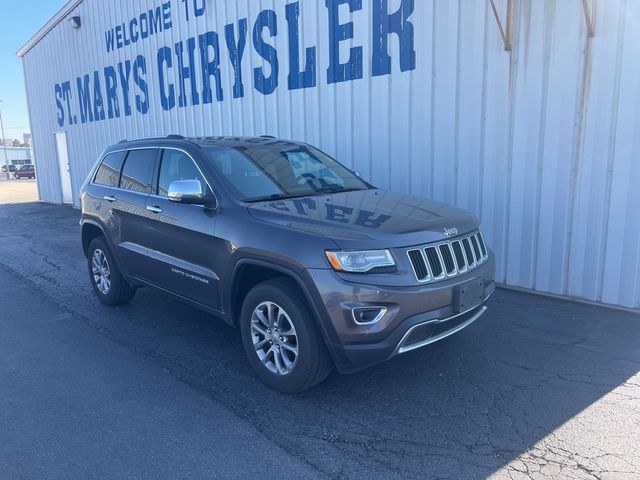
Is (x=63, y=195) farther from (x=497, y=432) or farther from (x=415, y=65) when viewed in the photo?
(x=497, y=432)

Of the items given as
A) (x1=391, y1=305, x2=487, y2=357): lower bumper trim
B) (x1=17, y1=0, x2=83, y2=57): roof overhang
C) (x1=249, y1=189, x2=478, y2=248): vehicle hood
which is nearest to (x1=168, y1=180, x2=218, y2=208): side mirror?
(x1=249, y1=189, x2=478, y2=248): vehicle hood

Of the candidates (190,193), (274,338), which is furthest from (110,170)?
(274,338)

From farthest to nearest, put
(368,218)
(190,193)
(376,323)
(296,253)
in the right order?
1. (190,193)
2. (368,218)
3. (296,253)
4. (376,323)

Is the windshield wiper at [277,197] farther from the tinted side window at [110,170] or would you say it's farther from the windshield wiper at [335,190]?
the tinted side window at [110,170]

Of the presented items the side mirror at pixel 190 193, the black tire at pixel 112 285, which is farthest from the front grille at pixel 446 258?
the black tire at pixel 112 285

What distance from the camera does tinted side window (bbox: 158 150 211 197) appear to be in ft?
Answer: 14.5

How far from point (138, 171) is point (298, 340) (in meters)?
2.78

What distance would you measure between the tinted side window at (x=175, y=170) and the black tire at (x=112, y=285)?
133 centimetres

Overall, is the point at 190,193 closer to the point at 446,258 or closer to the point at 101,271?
the point at 446,258

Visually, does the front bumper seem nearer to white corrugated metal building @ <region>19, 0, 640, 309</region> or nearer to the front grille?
the front grille

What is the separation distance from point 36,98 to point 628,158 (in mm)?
18511

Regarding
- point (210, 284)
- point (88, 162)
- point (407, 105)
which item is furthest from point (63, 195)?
point (210, 284)

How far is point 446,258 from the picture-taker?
11.6 feet

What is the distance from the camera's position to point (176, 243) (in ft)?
14.6
